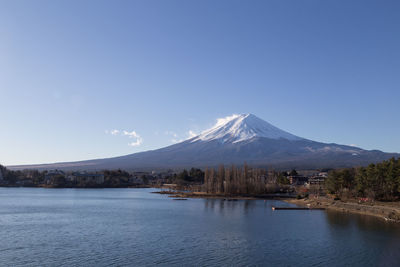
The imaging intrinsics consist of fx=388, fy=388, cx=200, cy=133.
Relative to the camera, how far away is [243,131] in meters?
174

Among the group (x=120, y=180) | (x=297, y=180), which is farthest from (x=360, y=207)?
(x=120, y=180)

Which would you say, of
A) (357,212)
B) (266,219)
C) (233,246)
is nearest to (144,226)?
(233,246)

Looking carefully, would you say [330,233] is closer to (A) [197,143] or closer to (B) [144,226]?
(B) [144,226]

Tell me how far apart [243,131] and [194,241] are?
15573 centimetres

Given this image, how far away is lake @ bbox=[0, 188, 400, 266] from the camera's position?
1546 centimetres

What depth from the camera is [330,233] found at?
22516 mm

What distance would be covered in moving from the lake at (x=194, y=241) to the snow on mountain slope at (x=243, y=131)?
131495mm

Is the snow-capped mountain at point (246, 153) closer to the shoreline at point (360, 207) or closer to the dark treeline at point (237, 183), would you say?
the dark treeline at point (237, 183)

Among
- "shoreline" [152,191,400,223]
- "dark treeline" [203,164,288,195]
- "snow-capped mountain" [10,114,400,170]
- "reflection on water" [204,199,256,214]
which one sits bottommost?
"reflection on water" [204,199,256,214]

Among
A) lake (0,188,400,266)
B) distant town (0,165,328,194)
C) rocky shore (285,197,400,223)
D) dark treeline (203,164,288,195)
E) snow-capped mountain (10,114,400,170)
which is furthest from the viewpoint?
snow-capped mountain (10,114,400,170)

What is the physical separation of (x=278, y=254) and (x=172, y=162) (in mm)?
121743

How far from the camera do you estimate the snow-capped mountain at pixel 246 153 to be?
129 meters

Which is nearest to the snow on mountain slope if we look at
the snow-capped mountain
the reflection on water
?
the snow-capped mountain

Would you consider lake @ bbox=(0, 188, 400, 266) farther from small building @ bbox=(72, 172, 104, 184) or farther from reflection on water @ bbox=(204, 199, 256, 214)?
small building @ bbox=(72, 172, 104, 184)
